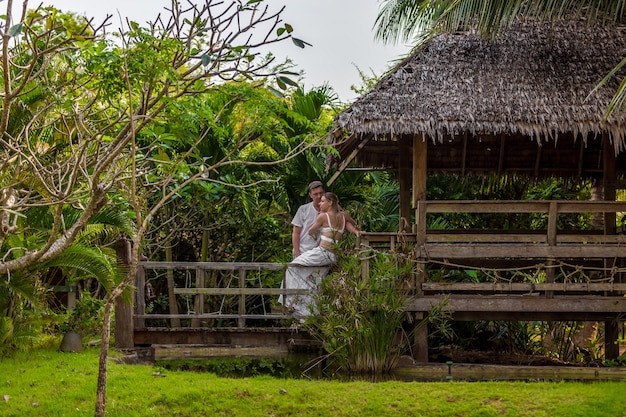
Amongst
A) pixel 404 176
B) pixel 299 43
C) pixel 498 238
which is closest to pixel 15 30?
pixel 299 43

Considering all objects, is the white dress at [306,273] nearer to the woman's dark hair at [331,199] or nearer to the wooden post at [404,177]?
the woman's dark hair at [331,199]

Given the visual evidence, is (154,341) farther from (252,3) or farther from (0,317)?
(252,3)

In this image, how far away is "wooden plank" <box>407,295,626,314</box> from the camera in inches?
368

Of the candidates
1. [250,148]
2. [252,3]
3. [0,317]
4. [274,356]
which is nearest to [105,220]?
[0,317]

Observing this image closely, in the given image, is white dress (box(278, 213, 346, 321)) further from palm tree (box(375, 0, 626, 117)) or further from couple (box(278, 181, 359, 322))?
palm tree (box(375, 0, 626, 117))

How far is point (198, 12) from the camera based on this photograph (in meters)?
6.20

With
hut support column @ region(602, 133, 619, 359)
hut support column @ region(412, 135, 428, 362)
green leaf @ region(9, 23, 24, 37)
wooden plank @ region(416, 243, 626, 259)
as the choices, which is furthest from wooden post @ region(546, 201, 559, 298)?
green leaf @ region(9, 23, 24, 37)

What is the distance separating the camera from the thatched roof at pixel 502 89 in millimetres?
9250

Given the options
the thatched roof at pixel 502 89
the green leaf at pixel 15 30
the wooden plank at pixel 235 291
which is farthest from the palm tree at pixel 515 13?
the green leaf at pixel 15 30

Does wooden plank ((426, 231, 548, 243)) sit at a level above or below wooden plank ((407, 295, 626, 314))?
above

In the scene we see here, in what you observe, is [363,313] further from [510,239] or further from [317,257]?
[510,239]

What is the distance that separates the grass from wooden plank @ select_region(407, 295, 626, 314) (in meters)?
1.09

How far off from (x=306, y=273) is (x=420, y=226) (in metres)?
1.36

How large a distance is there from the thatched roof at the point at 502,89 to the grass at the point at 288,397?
102 inches
